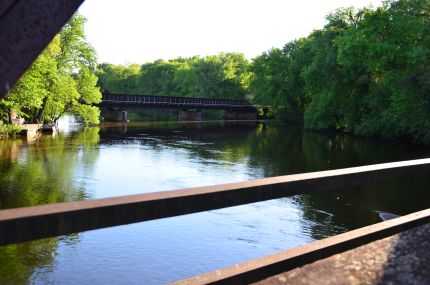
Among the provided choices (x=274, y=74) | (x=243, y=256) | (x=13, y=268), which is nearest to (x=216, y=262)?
(x=243, y=256)

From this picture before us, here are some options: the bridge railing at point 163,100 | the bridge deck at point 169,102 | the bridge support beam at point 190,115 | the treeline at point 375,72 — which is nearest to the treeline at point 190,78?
the bridge deck at point 169,102

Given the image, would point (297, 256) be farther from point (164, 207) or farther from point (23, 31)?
point (23, 31)

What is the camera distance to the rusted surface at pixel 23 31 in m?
1.47

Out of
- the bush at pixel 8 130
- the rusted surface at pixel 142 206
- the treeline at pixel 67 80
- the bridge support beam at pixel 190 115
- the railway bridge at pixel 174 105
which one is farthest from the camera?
the bridge support beam at pixel 190 115

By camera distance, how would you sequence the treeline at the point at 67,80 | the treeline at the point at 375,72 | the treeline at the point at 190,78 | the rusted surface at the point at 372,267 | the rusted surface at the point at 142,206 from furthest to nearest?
the treeline at the point at 190,78, the treeline at the point at 67,80, the treeline at the point at 375,72, the rusted surface at the point at 372,267, the rusted surface at the point at 142,206

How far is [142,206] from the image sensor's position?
194 centimetres

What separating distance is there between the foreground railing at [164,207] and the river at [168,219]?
8.43m

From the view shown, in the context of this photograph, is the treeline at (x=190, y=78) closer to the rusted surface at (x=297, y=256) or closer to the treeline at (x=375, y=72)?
the treeline at (x=375, y=72)

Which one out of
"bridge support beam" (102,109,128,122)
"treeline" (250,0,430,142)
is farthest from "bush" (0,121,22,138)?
"bridge support beam" (102,109,128,122)

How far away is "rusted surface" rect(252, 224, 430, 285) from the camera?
2.51 meters

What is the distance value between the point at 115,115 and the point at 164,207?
81126 millimetres

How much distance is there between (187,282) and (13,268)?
10231 millimetres

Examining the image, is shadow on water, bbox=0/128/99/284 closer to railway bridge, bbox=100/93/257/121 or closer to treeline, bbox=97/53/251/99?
railway bridge, bbox=100/93/257/121

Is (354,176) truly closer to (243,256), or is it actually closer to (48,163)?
(243,256)
